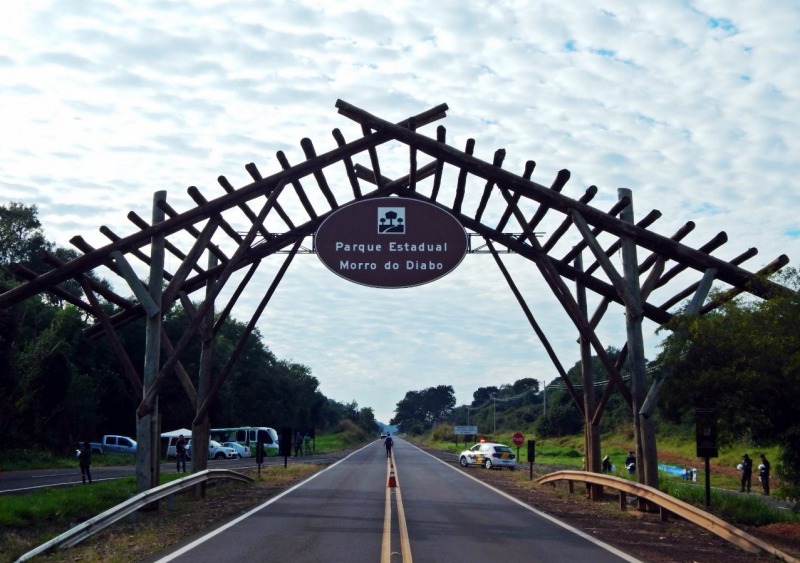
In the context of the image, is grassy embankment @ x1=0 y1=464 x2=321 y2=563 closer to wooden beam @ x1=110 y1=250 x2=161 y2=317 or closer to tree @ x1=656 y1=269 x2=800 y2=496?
wooden beam @ x1=110 y1=250 x2=161 y2=317

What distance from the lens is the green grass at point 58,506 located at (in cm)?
1512

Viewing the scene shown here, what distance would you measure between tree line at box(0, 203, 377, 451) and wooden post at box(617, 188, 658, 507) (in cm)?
2699

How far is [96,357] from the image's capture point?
202 ft

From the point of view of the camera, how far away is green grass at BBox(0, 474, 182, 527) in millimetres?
15117

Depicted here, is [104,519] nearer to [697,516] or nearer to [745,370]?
[697,516]

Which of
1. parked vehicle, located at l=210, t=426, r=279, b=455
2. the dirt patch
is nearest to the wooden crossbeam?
the dirt patch

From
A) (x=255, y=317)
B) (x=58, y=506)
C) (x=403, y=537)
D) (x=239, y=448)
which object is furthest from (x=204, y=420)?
(x=239, y=448)

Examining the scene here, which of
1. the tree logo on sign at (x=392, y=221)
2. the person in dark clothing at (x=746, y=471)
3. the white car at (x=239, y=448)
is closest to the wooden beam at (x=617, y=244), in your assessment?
the tree logo on sign at (x=392, y=221)

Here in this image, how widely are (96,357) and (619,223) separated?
2067 inches

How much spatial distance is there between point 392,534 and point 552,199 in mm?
8451

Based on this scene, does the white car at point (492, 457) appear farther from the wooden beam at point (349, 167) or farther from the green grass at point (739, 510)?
the wooden beam at point (349, 167)

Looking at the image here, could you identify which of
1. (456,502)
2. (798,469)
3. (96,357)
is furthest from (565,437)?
(798,469)

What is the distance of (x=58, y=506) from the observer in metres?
16.5

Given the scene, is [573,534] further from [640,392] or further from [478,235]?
[478,235]
